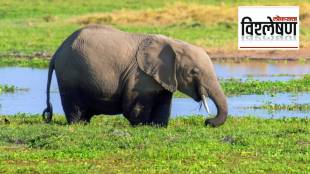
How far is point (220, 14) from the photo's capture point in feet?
130

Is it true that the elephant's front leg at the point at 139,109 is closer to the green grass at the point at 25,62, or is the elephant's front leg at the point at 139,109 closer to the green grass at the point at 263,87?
the green grass at the point at 263,87

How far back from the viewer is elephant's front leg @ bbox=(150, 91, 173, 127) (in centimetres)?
1456

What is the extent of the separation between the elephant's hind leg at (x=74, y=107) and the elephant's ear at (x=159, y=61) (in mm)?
1047

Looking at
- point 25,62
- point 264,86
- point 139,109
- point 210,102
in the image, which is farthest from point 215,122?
point 25,62

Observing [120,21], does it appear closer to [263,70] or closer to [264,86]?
[263,70]

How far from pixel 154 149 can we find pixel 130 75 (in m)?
2.91

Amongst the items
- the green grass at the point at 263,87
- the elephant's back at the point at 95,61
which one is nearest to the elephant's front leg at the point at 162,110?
the elephant's back at the point at 95,61

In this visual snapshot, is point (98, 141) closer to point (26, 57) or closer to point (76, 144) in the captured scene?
point (76, 144)

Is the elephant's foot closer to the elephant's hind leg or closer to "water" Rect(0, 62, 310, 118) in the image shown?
the elephant's hind leg

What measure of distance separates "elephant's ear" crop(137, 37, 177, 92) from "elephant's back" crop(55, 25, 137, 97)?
180 mm

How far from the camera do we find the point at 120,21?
3959cm

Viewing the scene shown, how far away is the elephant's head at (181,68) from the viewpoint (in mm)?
14492

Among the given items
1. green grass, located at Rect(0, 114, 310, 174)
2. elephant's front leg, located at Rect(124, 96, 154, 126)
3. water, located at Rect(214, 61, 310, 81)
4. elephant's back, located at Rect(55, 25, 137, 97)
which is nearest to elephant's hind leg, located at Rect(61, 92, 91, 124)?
elephant's back, located at Rect(55, 25, 137, 97)

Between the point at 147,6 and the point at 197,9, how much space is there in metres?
6.66
